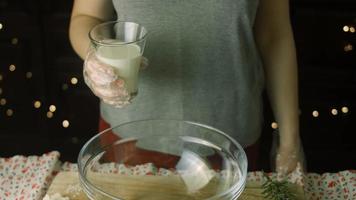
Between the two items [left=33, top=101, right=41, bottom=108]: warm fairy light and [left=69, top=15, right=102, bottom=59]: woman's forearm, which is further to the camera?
[left=33, top=101, right=41, bottom=108]: warm fairy light

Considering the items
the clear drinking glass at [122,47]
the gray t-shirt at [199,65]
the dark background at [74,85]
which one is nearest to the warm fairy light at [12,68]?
the dark background at [74,85]

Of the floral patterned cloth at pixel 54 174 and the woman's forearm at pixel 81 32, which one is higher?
the woman's forearm at pixel 81 32

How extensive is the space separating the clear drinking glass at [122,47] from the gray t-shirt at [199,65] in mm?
77

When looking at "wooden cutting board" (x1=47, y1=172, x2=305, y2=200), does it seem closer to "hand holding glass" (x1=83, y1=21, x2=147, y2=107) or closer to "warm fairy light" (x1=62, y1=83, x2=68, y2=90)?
"hand holding glass" (x1=83, y1=21, x2=147, y2=107)

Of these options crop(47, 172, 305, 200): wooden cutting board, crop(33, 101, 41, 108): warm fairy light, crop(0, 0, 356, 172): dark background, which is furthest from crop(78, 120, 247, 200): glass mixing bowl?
crop(33, 101, 41, 108): warm fairy light

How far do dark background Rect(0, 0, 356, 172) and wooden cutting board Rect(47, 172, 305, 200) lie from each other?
2.09ft

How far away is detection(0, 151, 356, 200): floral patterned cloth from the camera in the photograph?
34.0 inches

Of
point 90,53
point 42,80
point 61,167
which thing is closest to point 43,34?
point 42,80

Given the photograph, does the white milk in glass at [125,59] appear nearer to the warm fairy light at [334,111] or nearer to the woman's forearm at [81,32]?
the woman's forearm at [81,32]

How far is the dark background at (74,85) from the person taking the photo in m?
1.49

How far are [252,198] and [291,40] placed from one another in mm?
362

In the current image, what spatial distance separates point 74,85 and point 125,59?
0.90 metres

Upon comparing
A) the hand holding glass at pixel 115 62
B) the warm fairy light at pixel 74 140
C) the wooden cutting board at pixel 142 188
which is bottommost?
the warm fairy light at pixel 74 140

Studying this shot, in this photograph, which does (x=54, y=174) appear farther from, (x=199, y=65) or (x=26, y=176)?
(x=199, y=65)
